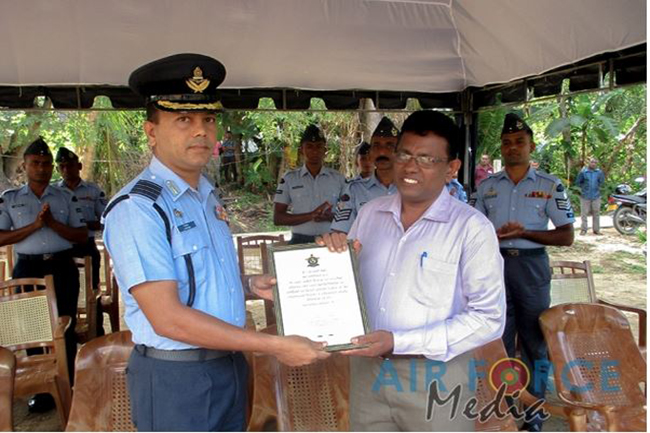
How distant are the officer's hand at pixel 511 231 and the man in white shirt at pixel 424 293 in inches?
83.1

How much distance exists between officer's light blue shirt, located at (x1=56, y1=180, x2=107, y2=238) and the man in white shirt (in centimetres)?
420

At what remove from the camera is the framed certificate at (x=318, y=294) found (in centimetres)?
175

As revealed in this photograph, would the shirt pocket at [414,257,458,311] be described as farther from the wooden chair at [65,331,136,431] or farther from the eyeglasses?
the wooden chair at [65,331,136,431]

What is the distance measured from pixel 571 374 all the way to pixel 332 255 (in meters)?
1.85

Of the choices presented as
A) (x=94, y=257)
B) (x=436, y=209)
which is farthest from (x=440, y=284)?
(x=94, y=257)

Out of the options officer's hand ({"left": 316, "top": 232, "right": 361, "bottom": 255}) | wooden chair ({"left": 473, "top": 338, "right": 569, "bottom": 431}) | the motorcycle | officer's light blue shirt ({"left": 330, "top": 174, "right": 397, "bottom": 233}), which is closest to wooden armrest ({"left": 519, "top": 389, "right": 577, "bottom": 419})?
wooden chair ({"left": 473, "top": 338, "right": 569, "bottom": 431})

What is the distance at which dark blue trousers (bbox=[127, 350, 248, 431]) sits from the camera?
5.44 feet

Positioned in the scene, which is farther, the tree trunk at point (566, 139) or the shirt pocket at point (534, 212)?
the tree trunk at point (566, 139)

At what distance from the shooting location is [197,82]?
5.67ft

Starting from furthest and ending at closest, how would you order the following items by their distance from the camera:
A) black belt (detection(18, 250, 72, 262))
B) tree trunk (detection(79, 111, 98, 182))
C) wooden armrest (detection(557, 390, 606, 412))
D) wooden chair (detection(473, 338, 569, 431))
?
tree trunk (detection(79, 111, 98, 182)), black belt (detection(18, 250, 72, 262)), wooden chair (detection(473, 338, 569, 431)), wooden armrest (detection(557, 390, 606, 412))

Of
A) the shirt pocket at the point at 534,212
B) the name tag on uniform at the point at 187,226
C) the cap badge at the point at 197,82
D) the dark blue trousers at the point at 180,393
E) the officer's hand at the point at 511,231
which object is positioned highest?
the cap badge at the point at 197,82

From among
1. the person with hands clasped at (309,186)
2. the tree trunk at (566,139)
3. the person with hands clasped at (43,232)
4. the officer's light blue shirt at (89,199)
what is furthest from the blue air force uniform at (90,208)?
the tree trunk at (566,139)

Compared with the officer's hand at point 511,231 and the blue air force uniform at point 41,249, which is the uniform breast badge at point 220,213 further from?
the blue air force uniform at point 41,249

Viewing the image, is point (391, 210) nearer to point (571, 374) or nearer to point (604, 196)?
point (571, 374)
